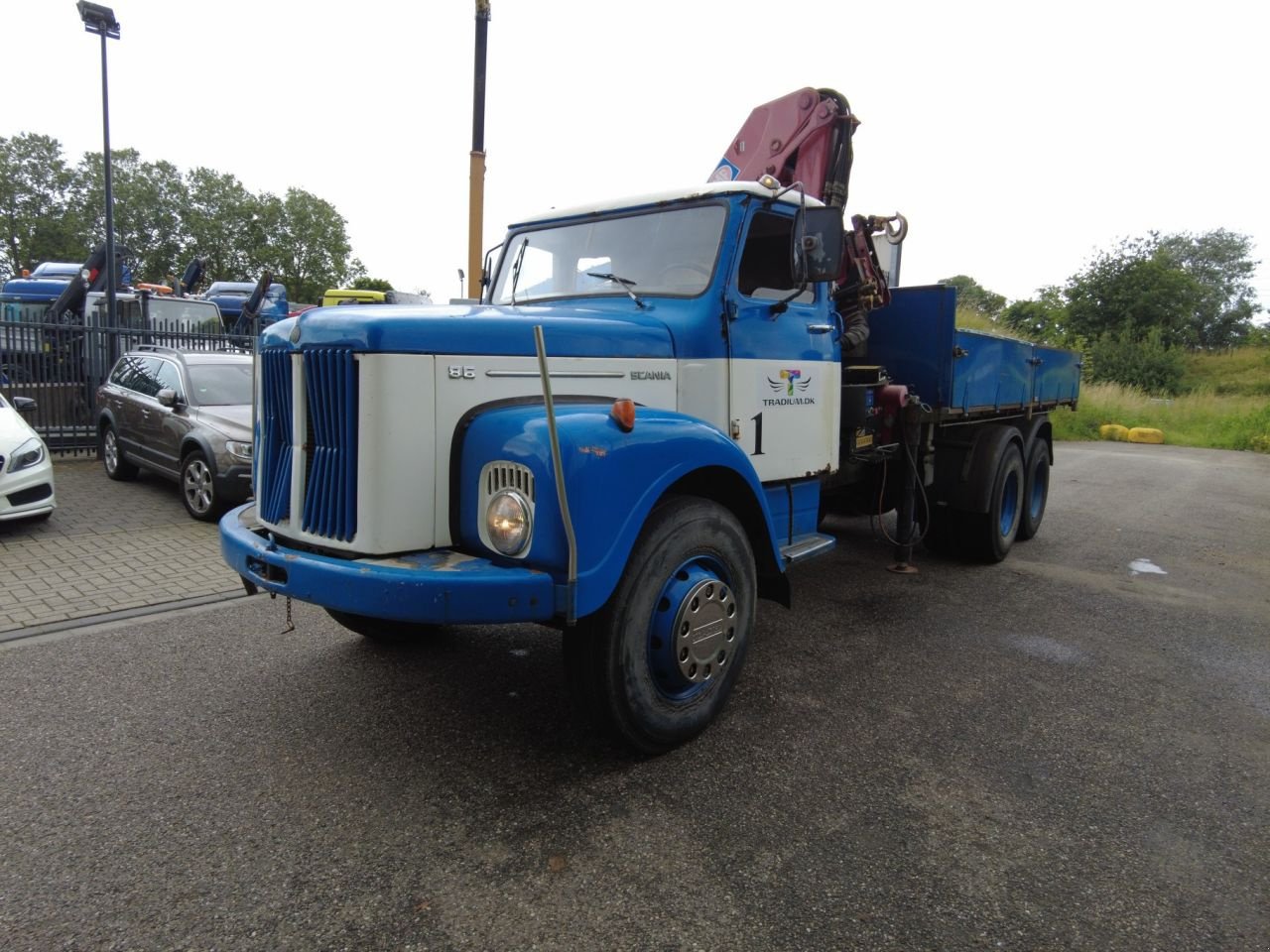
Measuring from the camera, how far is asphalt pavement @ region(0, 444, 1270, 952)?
234 centimetres

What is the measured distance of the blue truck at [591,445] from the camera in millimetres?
2719

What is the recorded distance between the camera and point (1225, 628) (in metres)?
5.18

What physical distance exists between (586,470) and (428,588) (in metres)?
0.64

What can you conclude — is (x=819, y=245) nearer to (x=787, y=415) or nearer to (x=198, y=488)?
(x=787, y=415)

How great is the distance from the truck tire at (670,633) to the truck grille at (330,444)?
0.96 meters

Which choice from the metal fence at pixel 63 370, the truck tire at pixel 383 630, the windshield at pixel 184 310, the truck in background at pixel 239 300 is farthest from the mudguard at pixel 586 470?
the truck in background at pixel 239 300

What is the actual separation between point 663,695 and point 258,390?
2105mm

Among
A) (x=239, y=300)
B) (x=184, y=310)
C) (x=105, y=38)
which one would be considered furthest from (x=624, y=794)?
(x=239, y=300)

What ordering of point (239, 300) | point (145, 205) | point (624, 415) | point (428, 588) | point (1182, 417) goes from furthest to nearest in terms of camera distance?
point (145, 205) → point (1182, 417) → point (239, 300) → point (624, 415) → point (428, 588)

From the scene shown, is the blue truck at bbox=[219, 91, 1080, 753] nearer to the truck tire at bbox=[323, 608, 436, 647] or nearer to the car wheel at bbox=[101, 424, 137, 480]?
the truck tire at bbox=[323, 608, 436, 647]

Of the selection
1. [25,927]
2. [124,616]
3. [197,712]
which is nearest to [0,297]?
[124,616]

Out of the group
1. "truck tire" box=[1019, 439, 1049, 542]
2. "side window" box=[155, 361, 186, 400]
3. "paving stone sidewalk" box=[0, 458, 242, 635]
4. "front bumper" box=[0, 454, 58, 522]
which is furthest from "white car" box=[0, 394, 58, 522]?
"truck tire" box=[1019, 439, 1049, 542]

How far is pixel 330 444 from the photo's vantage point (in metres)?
2.94

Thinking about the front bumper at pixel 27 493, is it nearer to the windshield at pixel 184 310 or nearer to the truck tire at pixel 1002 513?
the truck tire at pixel 1002 513
